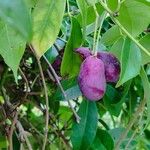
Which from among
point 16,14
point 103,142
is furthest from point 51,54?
point 16,14

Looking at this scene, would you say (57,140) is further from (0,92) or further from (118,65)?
(118,65)

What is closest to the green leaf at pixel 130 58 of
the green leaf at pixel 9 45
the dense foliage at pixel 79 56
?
the dense foliage at pixel 79 56

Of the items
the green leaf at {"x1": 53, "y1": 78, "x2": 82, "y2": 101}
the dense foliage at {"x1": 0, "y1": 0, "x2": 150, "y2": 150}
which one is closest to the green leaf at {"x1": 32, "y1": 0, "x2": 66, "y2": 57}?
the dense foliage at {"x1": 0, "y1": 0, "x2": 150, "y2": 150}

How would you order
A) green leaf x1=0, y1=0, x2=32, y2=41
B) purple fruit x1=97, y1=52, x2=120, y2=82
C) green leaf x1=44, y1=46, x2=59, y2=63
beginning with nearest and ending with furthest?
green leaf x1=0, y1=0, x2=32, y2=41 < purple fruit x1=97, y1=52, x2=120, y2=82 < green leaf x1=44, y1=46, x2=59, y2=63

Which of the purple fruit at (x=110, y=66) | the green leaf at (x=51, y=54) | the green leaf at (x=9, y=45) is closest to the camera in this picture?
the green leaf at (x=9, y=45)

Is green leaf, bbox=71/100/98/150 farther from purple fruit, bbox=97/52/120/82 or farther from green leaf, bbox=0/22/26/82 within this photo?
green leaf, bbox=0/22/26/82

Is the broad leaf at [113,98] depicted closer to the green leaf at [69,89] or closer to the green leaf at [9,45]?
the green leaf at [69,89]
